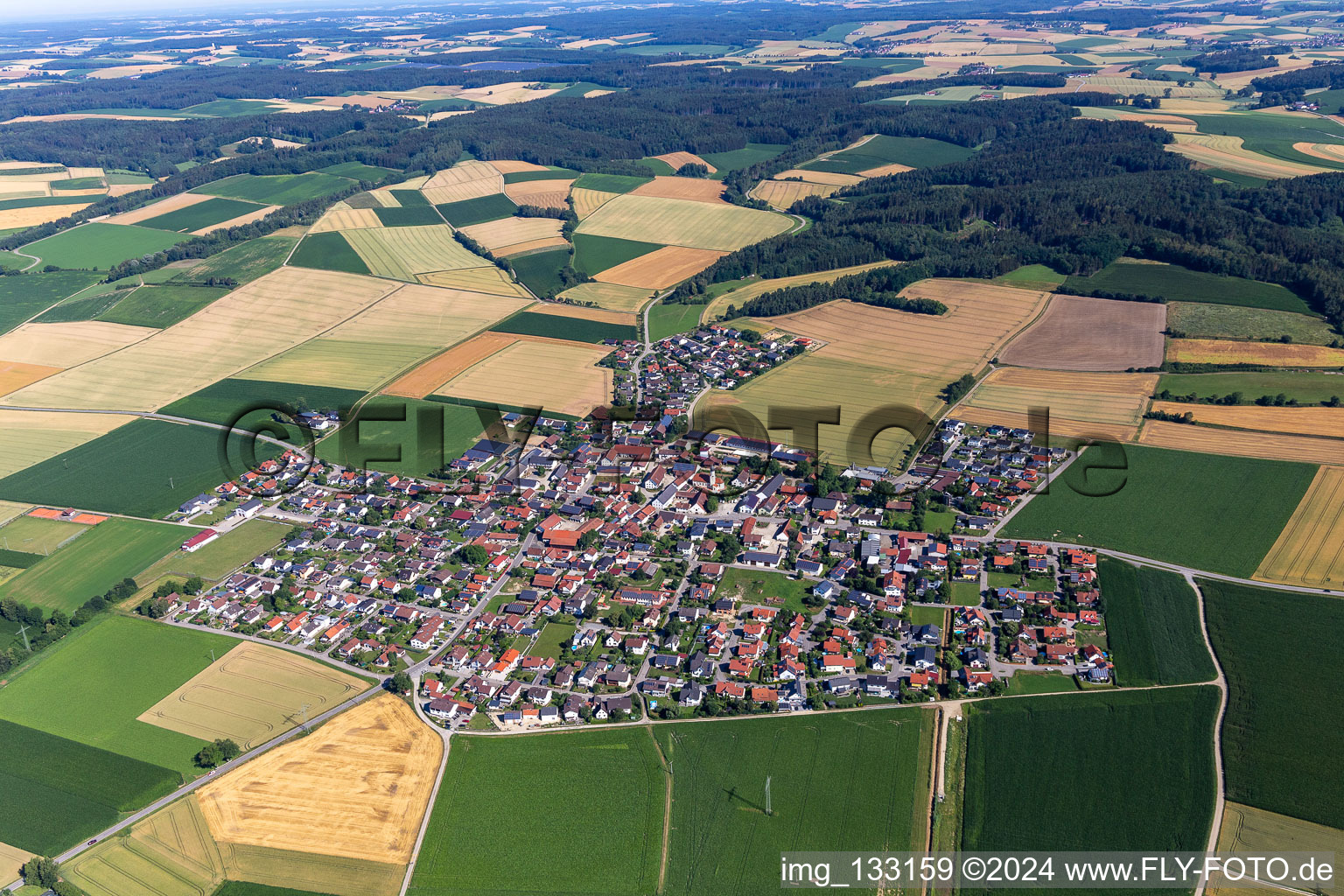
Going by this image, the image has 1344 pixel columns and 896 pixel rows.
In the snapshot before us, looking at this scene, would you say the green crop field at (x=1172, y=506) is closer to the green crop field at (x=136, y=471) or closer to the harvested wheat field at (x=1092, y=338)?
the harvested wheat field at (x=1092, y=338)

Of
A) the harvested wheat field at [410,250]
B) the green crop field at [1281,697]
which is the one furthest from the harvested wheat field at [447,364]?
the green crop field at [1281,697]

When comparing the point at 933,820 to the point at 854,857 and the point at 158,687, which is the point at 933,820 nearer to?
the point at 854,857

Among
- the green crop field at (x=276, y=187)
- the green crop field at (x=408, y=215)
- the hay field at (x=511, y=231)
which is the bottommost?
the hay field at (x=511, y=231)

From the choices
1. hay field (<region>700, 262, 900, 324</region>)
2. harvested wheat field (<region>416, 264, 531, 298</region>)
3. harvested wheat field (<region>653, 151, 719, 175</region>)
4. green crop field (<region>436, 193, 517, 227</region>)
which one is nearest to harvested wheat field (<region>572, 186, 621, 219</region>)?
green crop field (<region>436, 193, 517, 227</region>)

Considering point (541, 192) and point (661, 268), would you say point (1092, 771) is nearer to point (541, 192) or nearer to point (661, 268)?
point (661, 268)

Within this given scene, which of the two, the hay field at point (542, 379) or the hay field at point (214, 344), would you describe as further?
the hay field at point (214, 344)

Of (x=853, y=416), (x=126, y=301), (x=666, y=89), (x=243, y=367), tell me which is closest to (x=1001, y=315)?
(x=853, y=416)

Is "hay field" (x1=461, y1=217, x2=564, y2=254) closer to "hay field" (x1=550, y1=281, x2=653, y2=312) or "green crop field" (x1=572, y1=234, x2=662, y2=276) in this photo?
"green crop field" (x1=572, y1=234, x2=662, y2=276)
